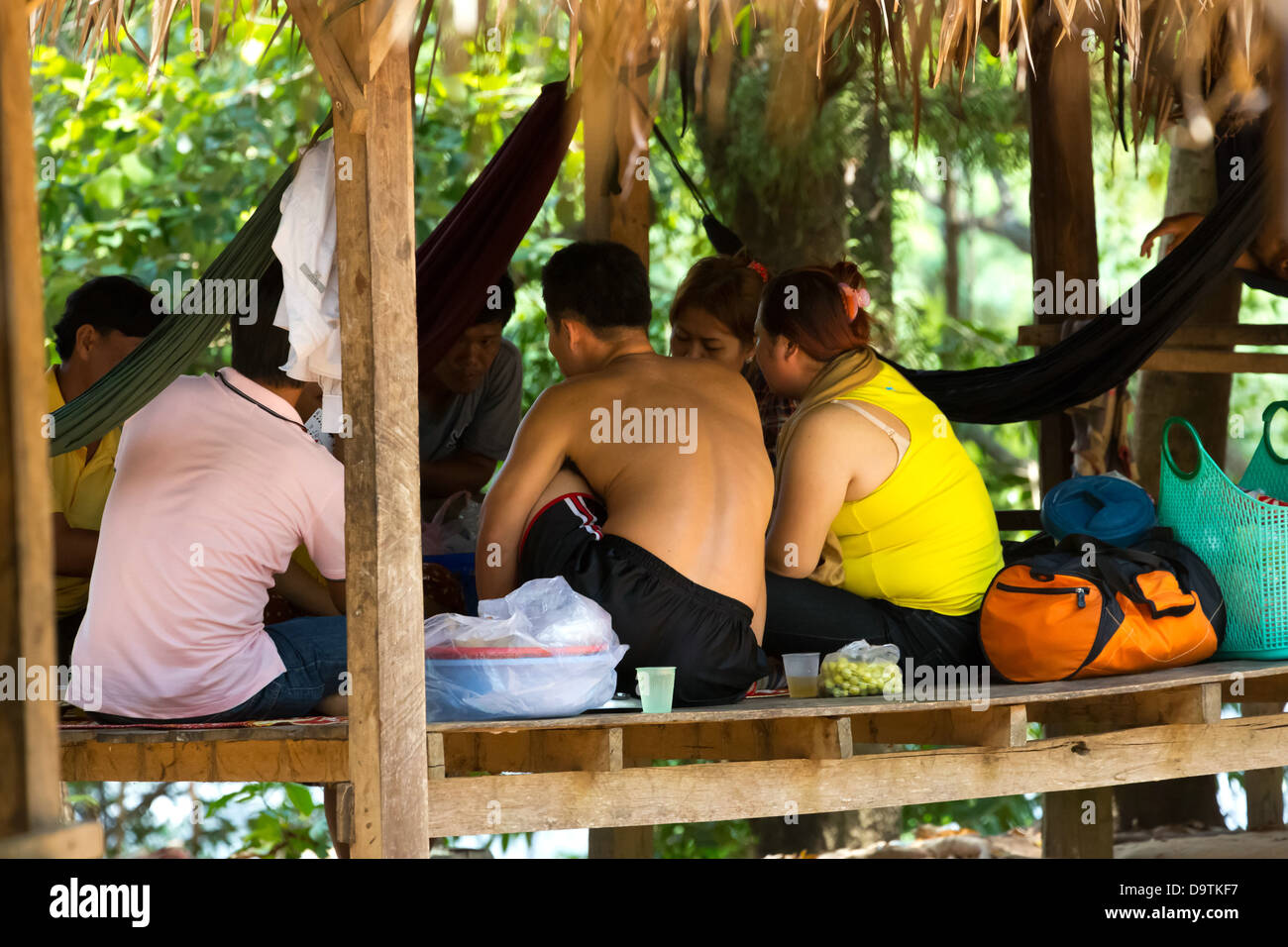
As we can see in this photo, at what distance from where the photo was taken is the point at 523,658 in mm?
2574

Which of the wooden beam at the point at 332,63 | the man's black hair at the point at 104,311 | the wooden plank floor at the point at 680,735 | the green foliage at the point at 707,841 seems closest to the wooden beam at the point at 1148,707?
the wooden plank floor at the point at 680,735

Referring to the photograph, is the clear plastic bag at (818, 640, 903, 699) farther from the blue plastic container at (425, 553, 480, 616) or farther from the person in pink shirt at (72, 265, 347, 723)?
the person in pink shirt at (72, 265, 347, 723)

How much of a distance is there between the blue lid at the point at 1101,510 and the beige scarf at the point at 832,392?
63 cm

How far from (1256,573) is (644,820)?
61.3 inches

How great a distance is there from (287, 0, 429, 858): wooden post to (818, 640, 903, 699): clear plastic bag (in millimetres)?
896

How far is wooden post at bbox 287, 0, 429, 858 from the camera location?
249 centimetres

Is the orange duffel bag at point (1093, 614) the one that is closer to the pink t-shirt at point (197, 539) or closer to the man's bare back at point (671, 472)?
the man's bare back at point (671, 472)

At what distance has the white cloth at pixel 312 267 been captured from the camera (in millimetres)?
2613

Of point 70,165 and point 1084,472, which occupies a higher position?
point 70,165

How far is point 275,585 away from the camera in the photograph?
3.18 metres

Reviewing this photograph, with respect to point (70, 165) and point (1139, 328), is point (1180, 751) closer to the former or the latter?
point (1139, 328)

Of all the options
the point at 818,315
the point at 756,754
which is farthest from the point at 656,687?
the point at 818,315
